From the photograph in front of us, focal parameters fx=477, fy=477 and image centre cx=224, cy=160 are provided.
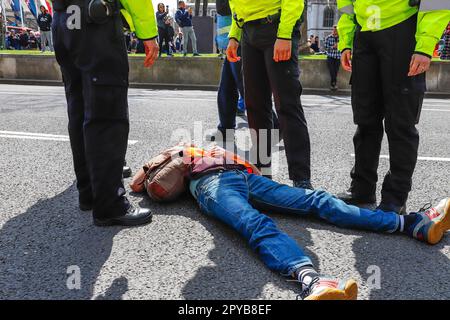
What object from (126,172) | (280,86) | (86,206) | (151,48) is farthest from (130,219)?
(280,86)

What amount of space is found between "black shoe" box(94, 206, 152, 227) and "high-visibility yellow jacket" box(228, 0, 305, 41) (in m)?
1.40

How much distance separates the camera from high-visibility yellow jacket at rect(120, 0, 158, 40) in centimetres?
245

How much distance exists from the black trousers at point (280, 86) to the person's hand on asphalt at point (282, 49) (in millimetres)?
71

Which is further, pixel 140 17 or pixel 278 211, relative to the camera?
pixel 278 211

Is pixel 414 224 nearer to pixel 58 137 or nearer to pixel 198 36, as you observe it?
pixel 58 137

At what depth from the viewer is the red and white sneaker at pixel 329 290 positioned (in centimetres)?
174

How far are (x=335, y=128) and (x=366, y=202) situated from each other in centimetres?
308

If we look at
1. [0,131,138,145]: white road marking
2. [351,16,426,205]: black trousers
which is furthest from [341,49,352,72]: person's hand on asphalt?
[0,131,138,145]: white road marking

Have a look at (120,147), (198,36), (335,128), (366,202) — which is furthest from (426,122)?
(198,36)

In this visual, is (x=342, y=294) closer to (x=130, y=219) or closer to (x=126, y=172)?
→ (x=130, y=219)

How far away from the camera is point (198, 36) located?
19016mm

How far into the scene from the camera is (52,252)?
2.32 meters

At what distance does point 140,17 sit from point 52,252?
126 cm
